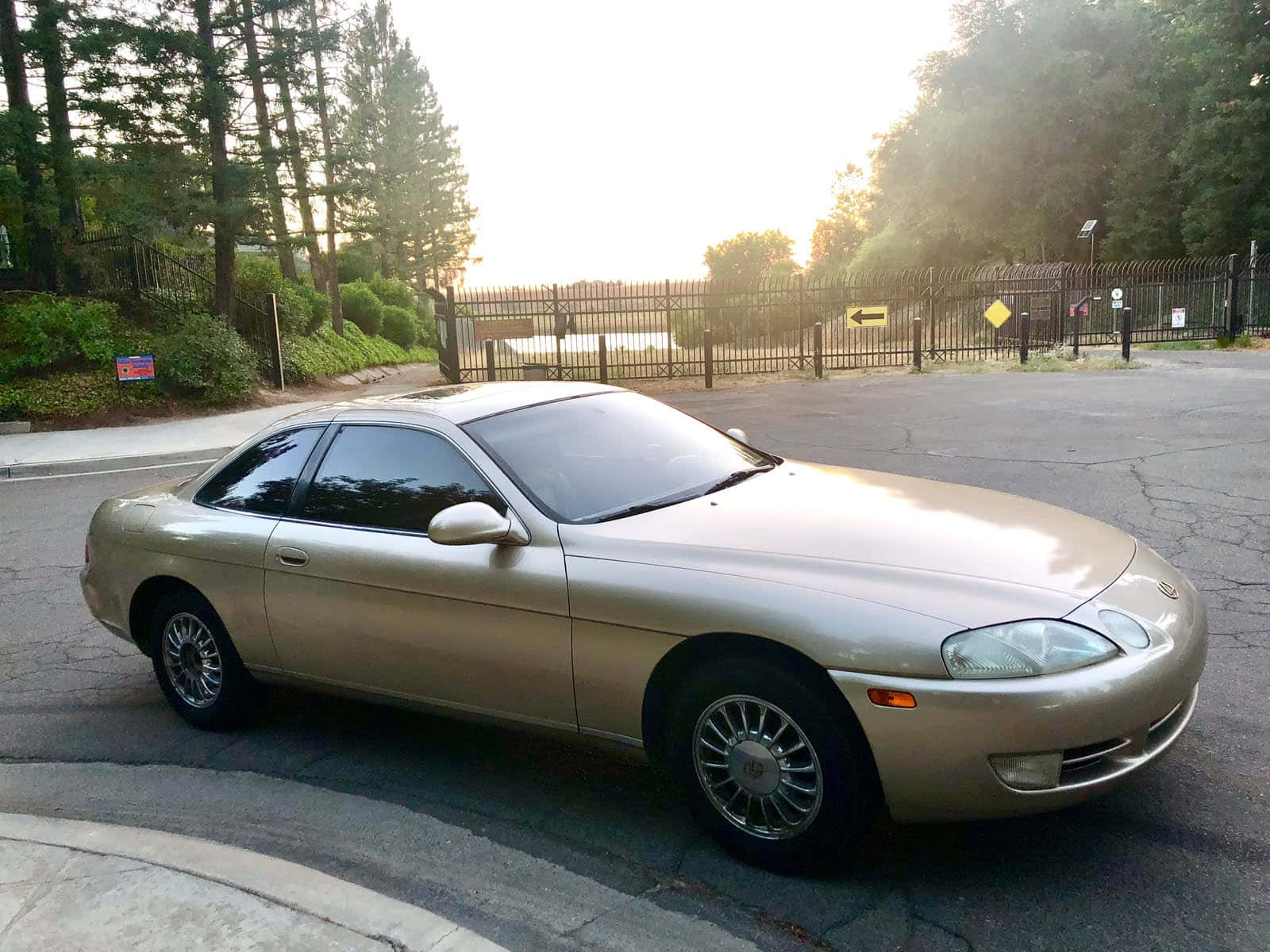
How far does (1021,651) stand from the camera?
294 cm

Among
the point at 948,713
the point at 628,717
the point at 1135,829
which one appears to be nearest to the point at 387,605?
the point at 628,717

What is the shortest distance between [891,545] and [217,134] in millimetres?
19570

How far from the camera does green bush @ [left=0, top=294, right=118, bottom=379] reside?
60.2 ft

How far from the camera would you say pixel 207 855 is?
3416 millimetres

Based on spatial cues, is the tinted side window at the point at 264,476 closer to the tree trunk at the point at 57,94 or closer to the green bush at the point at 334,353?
the tree trunk at the point at 57,94

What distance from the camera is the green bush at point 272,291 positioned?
76.5 feet

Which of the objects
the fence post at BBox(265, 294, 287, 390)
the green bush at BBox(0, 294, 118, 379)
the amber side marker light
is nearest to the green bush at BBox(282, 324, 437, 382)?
the fence post at BBox(265, 294, 287, 390)

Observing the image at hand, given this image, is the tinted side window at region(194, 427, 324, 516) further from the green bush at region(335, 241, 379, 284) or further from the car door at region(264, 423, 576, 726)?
the green bush at region(335, 241, 379, 284)

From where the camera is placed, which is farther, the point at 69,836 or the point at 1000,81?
the point at 1000,81

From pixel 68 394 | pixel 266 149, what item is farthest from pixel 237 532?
pixel 266 149

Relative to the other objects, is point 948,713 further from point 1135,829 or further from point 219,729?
point 219,729

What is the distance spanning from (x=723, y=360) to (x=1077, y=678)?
2071cm

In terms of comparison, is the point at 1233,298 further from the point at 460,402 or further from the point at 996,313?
the point at 460,402

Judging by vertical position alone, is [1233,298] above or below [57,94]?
below
